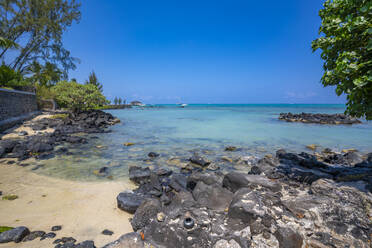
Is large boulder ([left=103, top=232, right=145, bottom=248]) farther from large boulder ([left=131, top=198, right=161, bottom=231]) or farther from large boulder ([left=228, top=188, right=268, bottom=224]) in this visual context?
large boulder ([left=228, top=188, right=268, bottom=224])

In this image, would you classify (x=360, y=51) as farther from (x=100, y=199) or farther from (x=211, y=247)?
(x=100, y=199)

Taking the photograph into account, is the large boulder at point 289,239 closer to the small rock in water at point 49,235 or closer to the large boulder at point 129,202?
the large boulder at point 129,202

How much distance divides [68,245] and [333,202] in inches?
189

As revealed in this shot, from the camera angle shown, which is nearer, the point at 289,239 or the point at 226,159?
the point at 289,239

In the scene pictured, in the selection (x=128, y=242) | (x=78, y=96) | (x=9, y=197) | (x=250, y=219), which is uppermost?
(x=78, y=96)

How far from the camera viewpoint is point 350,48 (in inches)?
136

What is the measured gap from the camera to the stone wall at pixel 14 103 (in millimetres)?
13557

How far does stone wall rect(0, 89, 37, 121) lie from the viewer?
13557 millimetres

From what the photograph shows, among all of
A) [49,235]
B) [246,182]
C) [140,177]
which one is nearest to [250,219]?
[246,182]

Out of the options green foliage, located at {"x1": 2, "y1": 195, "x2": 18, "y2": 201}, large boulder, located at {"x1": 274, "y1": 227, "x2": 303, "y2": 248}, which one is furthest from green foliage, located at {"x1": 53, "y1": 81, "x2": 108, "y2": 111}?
large boulder, located at {"x1": 274, "y1": 227, "x2": 303, "y2": 248}

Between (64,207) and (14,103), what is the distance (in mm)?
17843

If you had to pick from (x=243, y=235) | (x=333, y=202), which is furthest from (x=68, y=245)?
(x=333, y=202)

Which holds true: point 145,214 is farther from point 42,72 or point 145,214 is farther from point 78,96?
point 42,72

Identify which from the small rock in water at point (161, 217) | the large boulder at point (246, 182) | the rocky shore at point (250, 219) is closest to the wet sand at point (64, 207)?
the rocky shore at point (250, 219)
